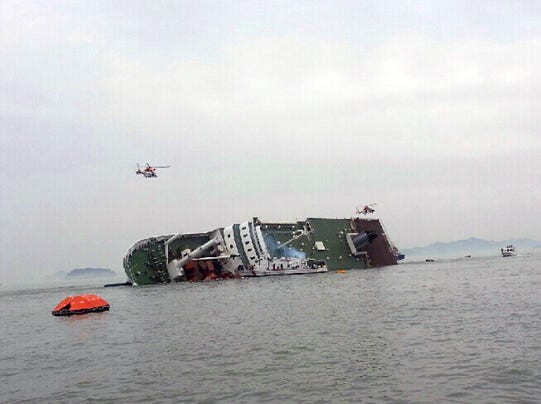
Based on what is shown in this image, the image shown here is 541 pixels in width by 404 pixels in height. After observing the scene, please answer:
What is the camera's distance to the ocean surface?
19.1m

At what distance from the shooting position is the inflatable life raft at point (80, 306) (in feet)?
190

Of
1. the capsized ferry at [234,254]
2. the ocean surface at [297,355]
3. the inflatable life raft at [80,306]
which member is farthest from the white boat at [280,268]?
the ocean surface at [297,355]

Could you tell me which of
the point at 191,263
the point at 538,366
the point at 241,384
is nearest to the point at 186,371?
the point at 241,384

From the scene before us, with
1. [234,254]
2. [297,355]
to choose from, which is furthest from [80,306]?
[234,254]

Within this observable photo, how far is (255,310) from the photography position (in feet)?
160

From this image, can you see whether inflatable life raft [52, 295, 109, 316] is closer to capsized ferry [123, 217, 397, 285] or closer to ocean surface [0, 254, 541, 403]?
ocean surface [0, 254, 541, 403]

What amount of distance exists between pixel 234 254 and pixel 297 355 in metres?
89.4

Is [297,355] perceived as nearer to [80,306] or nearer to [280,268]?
[80,306]

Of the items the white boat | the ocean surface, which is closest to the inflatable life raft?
the ocean surface

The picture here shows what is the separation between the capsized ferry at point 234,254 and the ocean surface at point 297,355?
2486 inches

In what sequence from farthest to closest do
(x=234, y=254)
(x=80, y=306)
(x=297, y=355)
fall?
(x=234, y=254) → (x=80, y=306) → (x=297, y=355)

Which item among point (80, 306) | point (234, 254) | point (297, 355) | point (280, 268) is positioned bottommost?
point (297, 355)

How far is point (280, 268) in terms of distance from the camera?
378 feet

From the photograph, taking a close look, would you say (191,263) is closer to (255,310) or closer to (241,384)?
(255,310)
